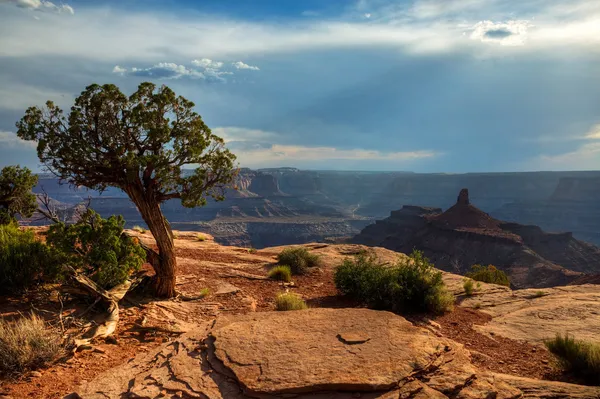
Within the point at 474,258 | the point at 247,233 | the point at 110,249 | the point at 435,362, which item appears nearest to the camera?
the point at 435,362

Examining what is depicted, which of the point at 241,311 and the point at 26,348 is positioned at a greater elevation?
the point at 26,348

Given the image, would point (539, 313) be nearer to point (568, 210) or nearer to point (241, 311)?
point (241, 311)

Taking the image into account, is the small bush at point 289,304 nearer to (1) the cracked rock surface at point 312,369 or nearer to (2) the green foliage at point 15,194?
(1) the cracked rock surface at point 312,369

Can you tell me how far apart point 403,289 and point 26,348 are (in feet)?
28.9

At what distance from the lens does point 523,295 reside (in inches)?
567

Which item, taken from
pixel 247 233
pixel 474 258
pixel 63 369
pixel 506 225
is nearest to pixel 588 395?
pixel 63 369

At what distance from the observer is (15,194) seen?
1494 centimetres

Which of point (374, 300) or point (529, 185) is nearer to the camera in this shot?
point (374, 300)

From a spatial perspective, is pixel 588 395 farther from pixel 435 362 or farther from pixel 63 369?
pixel 63 369

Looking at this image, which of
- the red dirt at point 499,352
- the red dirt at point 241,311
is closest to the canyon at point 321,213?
the red dirt at point 241,311

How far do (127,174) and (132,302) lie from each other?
10.8 feet

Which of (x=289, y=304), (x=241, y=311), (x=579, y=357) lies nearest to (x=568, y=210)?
(x=579, y=357)

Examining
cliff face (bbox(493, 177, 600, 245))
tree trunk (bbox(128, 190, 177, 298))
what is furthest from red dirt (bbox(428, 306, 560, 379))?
cliff face (bbox(493, 177, 600, 245))

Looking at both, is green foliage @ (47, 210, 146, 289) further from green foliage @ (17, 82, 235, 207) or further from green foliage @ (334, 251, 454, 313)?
green foliage @ (334, 251, 454, 313)
